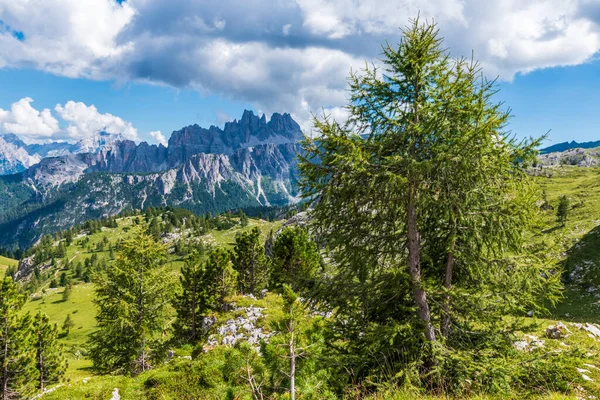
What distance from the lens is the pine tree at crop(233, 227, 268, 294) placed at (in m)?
49.6

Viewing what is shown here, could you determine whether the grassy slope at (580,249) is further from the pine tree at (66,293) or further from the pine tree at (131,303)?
the pine tree at (66,293)

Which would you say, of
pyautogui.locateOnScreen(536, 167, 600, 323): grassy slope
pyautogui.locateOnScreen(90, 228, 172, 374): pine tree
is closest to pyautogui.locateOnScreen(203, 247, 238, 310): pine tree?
pyautogui.locateOnScreen(90, 228, 172, 374): pine tree

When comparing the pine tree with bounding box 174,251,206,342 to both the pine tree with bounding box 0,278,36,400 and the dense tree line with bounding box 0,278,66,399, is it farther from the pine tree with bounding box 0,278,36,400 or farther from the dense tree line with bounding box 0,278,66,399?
the pine tree with bounding box 0,278,36,400

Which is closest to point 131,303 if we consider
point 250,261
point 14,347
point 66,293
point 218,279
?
point 14,347

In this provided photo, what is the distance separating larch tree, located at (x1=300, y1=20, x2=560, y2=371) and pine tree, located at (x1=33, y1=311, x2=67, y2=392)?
3994 centimetres

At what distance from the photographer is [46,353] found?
1411 inches

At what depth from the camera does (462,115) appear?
28.6 ft

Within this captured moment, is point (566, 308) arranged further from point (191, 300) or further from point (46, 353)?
point (46, 353)

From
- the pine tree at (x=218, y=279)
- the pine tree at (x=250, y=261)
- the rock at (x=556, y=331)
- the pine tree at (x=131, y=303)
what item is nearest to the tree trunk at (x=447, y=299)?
the rock at (x=556, y=331)

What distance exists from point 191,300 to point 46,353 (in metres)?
16.6

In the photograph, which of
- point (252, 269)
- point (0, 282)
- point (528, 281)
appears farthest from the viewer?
point (252, 269)

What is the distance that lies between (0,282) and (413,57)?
34374 millimetres

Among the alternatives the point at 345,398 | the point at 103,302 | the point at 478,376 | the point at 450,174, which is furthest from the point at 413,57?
the point at 103,302

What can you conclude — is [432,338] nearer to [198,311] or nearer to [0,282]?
[0,282]
